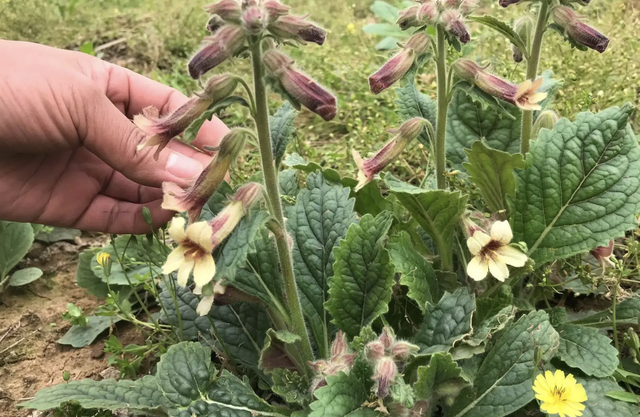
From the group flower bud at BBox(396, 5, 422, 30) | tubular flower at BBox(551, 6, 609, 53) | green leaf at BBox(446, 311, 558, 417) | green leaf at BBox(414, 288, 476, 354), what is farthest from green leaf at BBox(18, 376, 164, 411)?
tubular flower at BBox(551, 6, 609, 53)

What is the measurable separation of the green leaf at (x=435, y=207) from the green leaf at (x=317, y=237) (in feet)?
0.75

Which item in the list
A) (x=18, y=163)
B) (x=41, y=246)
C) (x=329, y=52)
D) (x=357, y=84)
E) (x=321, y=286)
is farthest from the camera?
(x=329, y=52)

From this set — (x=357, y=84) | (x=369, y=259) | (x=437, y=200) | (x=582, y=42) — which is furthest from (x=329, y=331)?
(x=357, y=84)

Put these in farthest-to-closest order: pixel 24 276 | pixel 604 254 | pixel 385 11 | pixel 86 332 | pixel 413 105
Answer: pixel 385 11
pixel 24 276
pixel 86 332
pixel 413 105
pixel 604 254

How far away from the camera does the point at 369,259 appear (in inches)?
78.7

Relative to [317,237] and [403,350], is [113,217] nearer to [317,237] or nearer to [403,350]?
[317,237]

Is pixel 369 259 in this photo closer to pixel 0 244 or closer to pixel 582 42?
pixel 582 42

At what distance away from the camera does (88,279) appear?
296 centimetres

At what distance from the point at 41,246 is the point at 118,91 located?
1.38m

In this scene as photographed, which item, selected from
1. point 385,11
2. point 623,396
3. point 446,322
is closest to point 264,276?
point 446,322

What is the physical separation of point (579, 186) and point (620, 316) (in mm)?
556

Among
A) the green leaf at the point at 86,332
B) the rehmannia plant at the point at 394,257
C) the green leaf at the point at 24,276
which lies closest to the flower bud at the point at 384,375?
the rehmannia plant at the point at 394,257

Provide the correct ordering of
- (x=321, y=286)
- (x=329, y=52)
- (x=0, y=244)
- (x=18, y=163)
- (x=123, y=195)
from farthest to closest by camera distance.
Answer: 1. (x=329, y=52)
2. (x=0, y=244)
3. (x=123, y=195)
4. (x=18, y=163)
5. (x=321, y=286)

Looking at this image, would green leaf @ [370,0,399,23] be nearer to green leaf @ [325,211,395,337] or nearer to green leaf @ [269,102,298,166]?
green leaf @ [269,102,298,166]
